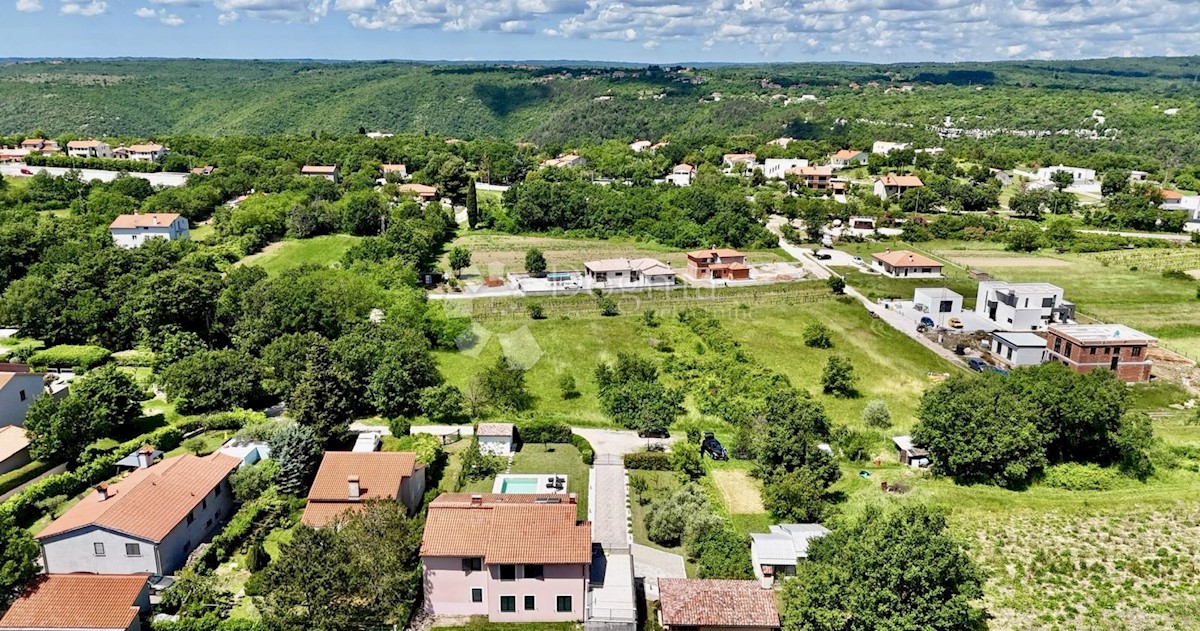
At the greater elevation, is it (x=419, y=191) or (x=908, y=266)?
(x=419, y=191)

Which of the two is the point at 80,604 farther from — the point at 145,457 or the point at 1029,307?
the point at 1029,307

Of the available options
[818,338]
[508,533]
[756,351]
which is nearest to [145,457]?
[508,533]

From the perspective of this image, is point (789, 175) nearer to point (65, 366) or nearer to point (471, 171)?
point (471, 171)

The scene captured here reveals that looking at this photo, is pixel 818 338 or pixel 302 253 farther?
pixel 302 253

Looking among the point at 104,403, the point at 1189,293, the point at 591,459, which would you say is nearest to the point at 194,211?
the point at 104,403

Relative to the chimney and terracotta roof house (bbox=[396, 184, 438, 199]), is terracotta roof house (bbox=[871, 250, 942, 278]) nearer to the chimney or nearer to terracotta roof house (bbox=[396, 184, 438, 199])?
terracotta roof house (bbox=[396, 184, 438, 199])

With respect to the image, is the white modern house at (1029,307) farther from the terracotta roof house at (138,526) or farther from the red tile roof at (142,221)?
the red tile roof at (142,221)

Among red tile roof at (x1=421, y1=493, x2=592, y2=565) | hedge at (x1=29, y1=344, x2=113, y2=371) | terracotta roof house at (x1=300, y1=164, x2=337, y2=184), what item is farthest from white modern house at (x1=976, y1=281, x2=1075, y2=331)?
terracotta roof house at (x1=300, y1=164, x2=337, y2=184)
